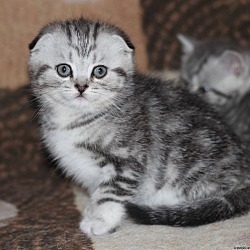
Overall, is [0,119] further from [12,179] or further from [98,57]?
[98,57]

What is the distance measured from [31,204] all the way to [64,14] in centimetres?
91

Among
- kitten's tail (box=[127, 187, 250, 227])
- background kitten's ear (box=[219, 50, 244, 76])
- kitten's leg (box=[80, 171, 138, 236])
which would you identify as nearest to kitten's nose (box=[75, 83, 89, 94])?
kitten's leg (box=[80, 171, 138, 236])

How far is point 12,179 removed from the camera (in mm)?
2492

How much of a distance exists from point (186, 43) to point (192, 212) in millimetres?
1206

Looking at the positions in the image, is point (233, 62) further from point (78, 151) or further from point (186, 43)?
point (78, 151)

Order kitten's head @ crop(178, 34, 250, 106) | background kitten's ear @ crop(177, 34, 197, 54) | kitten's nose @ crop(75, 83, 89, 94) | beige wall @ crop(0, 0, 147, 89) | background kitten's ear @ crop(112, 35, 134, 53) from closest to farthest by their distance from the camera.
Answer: kitten's nose @ crop(75, 83, 89, 94), background kitten's ear @ crop(112, 35, 134, 53), beige wall @ crop(0, 0, 147, 89), background kitten's ear @ crop(177, 34, 197, 54), kitten's head @ crop(178, 34, 250, 106)

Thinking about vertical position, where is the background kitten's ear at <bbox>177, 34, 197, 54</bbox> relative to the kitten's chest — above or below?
above

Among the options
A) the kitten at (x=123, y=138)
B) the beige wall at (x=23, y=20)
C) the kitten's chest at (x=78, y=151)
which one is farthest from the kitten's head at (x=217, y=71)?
the kitten's chest at (x=78, y=151)

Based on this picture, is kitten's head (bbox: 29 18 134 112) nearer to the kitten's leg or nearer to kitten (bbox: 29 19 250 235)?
kitten (bbox: 29 19 250 235)

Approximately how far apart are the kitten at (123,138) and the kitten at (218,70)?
80 cm

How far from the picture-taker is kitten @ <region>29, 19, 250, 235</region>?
1.81 meters

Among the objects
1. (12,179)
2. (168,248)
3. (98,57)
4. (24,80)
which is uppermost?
(98,57)

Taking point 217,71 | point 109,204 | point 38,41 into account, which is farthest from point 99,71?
point 217,71

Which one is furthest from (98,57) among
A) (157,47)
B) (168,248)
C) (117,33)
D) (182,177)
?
(157,47)
